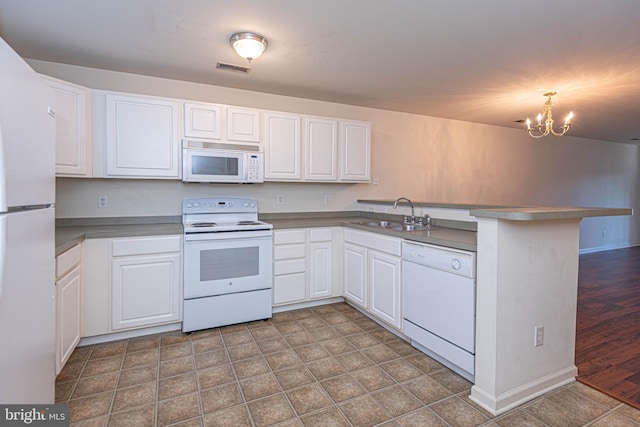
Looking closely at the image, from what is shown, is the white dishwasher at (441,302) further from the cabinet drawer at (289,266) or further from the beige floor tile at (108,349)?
the beige floor tile at (108,349)

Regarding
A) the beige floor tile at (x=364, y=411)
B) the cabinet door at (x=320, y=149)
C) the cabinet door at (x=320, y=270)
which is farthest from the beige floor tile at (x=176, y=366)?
the cabinet door at (x=320, y=149)

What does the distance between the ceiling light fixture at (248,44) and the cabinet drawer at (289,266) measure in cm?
183

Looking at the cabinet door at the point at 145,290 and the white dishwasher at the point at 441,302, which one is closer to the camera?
the white dishwasher at the point at 441,302

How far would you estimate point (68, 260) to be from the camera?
2.13 m

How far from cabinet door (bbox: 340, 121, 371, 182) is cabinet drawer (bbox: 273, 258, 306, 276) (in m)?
1.12

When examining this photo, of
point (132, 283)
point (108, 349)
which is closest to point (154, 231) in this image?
point (132, 283)

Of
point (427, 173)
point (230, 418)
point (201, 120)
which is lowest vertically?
point (230, 418)

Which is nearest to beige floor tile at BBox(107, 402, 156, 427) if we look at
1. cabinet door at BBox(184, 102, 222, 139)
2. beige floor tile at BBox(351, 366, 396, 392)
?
beige floor tile at BBox(351, 366, 396, 392)

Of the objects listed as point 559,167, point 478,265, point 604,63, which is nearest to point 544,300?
point 478,265

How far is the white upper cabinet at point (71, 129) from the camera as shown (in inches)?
96.0

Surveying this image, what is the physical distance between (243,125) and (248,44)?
961 millimetres

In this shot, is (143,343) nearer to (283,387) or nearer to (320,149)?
(283,387)

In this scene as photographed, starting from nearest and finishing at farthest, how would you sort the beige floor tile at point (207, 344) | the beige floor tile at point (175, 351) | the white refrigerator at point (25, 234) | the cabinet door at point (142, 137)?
1. the white refrigerator at point (25, 234)
2. the beige floor tile at point (175, 351)
3. the beige floor tile at point (207, 344)
4. the cabinet door at point (142, 137)

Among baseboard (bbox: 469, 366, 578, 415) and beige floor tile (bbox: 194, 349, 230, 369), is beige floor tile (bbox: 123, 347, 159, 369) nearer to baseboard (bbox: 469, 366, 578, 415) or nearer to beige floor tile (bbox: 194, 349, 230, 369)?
beige floor tile (bbox: 194, 349, 230, 369)
